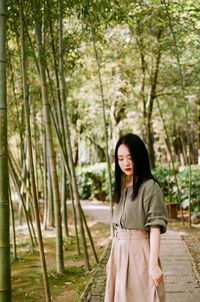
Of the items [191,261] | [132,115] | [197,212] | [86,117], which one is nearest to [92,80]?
[132,115]

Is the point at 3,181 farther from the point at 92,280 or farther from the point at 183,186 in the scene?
the point at 183,186

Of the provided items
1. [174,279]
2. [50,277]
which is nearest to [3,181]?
[174,279]

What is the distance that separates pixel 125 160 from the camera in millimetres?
2164

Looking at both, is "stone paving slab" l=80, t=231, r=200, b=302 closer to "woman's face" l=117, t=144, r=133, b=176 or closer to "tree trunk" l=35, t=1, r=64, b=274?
"tree trunk" l=35, t=1, r=64, b=274

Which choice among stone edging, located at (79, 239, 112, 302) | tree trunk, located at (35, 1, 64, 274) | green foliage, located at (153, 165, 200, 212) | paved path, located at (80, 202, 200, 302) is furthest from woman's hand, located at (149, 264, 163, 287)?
green foliage, located at (153, 165, 200, 212)

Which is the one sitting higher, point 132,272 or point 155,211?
point 155,211

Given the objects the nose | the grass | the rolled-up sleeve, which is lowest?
the grass

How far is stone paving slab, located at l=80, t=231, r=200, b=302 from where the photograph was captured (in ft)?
11.8

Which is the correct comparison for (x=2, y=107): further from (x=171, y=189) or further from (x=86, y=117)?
(x=86, y=117)

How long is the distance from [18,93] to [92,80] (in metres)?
3.40

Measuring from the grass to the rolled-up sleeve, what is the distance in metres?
1.59

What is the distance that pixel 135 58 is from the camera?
31.3 feet

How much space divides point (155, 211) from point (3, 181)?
0.96 m

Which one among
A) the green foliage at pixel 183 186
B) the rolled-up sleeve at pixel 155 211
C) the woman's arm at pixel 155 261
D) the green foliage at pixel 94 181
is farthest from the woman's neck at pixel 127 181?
the green foliage at pixel 94 181
